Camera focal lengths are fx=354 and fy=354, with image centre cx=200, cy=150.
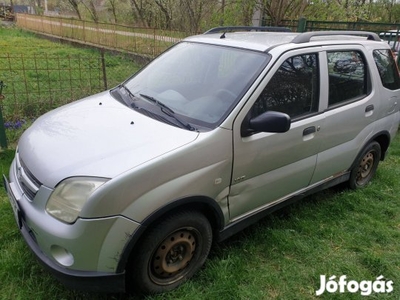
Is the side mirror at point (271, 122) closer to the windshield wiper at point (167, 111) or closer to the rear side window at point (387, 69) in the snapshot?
the windshield wiper at point (167, 111)

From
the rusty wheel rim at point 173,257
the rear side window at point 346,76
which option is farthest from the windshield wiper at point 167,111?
the rear side window at point 346,76

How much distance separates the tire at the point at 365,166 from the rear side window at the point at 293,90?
4.01 ft

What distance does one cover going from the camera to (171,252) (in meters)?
2.42

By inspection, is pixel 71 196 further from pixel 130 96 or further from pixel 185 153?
pixel 130 96

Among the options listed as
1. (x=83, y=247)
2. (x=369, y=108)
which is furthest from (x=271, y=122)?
(x=369, y=108)

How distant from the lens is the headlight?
2004mm

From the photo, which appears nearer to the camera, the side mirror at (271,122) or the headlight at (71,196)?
the headlight at (71,196)

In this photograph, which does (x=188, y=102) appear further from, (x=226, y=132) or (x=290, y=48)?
(x=290, y=48)

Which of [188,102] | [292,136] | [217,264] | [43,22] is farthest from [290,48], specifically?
[43,22]

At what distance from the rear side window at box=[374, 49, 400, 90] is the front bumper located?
3.15 meters

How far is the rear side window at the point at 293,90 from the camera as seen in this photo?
268 centimetres

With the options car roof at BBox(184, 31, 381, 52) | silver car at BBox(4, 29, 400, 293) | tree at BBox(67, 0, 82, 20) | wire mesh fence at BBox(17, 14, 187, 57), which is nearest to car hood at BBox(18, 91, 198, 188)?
silver car at BBox(4, 29, 400, 293)

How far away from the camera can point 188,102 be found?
2.72 meters

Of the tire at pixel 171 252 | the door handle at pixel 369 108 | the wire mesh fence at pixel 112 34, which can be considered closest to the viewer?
the tire at pixel 171 252
